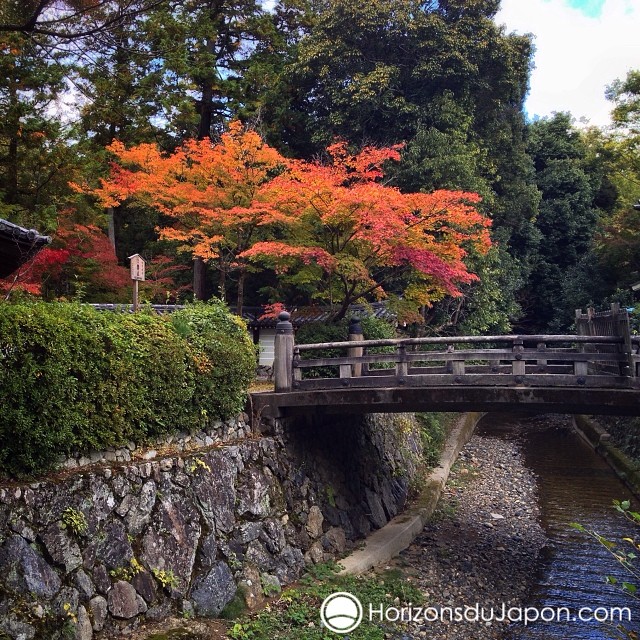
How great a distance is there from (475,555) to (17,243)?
449 inches

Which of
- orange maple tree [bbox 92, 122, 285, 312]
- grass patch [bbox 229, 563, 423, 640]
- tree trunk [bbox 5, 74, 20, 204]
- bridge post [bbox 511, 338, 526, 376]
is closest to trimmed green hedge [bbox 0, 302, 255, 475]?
grass patch [bbox 229, 563, 423, 640]

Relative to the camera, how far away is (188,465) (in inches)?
387

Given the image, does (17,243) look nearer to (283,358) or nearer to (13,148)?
(283,358)

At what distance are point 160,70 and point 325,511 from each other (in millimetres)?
18484

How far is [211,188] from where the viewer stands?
57.2ft

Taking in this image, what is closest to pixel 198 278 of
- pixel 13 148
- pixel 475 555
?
pixel 13 148

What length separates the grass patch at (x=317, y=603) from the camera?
882 cm

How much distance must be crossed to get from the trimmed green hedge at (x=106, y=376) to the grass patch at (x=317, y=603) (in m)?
3.28

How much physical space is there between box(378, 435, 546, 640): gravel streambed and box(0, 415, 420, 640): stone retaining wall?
1.70m

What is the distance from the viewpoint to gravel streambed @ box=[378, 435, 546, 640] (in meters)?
10.8

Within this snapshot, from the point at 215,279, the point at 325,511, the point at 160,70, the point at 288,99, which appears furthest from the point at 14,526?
the point at 288,99

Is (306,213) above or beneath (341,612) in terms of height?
above

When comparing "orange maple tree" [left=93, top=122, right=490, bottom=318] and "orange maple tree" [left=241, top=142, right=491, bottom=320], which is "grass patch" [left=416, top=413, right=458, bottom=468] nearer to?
"orange maple tree" [left=93, top=122, right=490, bottom=318]

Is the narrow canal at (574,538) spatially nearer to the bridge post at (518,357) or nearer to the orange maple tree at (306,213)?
the bridge post at (518,357)
